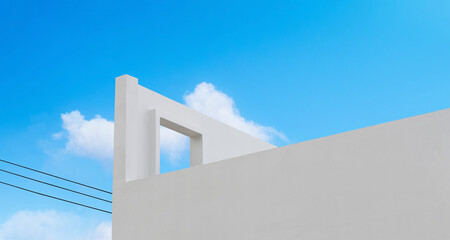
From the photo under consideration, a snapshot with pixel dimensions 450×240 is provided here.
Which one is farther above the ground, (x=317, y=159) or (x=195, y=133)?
(x=195, y=133)

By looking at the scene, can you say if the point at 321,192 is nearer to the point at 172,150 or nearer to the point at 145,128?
the point at 145,128

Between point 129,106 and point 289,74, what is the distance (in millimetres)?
5905

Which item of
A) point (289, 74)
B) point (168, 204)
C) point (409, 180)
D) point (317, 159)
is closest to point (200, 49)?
point (289, 74)

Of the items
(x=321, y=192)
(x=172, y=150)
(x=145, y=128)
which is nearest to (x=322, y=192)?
(x=321, y=192)

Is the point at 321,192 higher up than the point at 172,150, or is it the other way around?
the point at 172,150

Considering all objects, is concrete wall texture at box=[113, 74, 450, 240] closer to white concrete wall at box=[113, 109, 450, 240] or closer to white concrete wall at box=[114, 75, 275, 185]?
white concrete wall at box=[113, 109, 450, 240]

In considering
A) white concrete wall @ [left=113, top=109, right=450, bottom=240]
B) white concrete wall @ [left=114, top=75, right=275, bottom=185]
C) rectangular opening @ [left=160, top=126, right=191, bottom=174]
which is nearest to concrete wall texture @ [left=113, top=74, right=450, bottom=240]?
white concrete wall @ [left=113, top=109, right=450, bottom=240]

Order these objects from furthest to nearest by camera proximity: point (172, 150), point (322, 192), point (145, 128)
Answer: point (172, 150), point (145, 128), point (322, 192)

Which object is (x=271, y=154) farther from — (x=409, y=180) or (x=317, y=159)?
(x=409, y=180)

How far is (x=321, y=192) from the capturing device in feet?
20.1

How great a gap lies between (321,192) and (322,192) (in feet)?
0.04

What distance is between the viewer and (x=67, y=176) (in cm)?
1324

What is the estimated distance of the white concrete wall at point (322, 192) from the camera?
549cm

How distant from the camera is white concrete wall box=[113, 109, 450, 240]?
5492 mm
